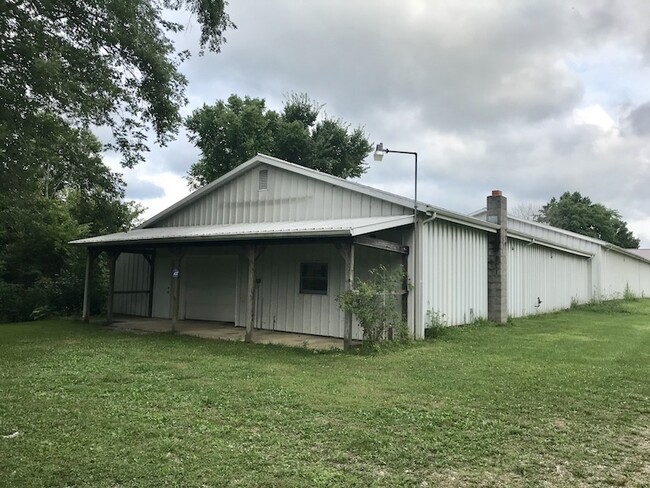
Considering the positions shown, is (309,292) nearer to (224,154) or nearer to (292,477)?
(292,477)

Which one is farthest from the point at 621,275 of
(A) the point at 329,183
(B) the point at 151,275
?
(B) the point at 151,275

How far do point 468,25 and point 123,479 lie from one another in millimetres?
11191

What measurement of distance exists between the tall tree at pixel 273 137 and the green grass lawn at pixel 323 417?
823 inches

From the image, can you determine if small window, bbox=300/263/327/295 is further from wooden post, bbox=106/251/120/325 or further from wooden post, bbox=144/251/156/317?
wooden post, bbox=144/251/156/317

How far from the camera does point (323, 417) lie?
492 cm

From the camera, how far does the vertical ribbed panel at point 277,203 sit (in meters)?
11.5

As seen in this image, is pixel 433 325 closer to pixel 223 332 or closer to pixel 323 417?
pixel 223 332

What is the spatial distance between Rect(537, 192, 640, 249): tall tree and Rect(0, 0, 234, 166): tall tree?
44.2m

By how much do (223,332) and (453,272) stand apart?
5.89 meters

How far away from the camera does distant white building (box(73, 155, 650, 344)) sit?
1052 cm

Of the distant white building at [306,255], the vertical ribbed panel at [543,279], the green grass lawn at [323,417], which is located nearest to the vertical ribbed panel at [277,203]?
the distant white building at [306,255]

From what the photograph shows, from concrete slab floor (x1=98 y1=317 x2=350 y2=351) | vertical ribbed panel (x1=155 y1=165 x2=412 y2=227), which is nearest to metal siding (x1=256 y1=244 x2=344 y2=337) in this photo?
concrete slab floor (x1=98 y1=317 x2=350 y2=351)

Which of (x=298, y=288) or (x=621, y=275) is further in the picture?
(x=621, y=275)

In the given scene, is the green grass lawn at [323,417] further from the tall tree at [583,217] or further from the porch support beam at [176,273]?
the tall tree at [583,217]
